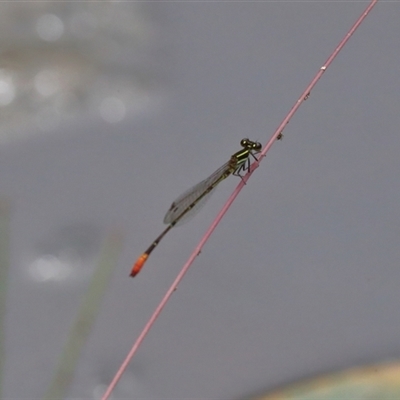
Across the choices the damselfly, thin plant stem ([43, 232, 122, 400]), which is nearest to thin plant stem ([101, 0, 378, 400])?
the damselfly

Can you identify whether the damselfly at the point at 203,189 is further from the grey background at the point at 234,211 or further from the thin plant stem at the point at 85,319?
the thin plant stem at the point at 85,319

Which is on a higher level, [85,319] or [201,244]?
[85,319]


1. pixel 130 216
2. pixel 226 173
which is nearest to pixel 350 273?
pixel 226 173

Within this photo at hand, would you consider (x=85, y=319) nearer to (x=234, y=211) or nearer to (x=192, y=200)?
(x=192, y=200)

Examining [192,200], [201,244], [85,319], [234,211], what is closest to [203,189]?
[192,200]

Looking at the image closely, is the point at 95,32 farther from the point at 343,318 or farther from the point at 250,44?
the point at 343,318

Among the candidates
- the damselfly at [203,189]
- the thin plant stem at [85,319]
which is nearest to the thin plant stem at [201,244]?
the damselfly at [203,189]

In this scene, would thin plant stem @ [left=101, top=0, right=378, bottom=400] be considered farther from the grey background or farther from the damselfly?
the grey background
